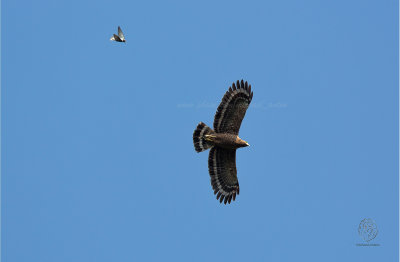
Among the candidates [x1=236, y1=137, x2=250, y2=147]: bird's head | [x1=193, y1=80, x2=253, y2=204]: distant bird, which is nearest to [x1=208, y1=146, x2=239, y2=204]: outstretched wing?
[x1=193, y1=80, x2=253, y2=204]: distant bird

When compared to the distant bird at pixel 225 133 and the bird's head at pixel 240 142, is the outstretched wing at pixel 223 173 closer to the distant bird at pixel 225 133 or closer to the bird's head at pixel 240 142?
the distant bird at pixel 225 133

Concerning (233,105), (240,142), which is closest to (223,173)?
(240,142)

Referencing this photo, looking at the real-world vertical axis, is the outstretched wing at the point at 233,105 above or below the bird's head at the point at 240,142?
above

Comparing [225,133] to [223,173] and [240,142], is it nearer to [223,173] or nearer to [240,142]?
[240,142]

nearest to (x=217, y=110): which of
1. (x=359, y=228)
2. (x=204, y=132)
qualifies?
(x=204, y=132)

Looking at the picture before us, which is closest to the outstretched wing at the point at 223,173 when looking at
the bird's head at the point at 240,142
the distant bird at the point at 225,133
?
the distant bird at the point at 225,133

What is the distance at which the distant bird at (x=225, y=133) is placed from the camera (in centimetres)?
4122

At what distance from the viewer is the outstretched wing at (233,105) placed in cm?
4119

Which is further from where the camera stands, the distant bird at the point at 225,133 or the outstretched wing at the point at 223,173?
the outstretched wing at the point at 223,173

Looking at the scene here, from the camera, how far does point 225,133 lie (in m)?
41.7

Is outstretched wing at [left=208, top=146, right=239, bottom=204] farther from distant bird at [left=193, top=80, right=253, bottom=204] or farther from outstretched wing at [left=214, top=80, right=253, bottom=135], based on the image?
outstretched wing at [left=214, top=80, right=253, bottom=135]

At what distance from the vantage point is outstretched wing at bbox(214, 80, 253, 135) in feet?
135

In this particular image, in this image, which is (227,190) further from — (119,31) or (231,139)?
(119,31)

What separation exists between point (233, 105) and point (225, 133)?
155 cm
